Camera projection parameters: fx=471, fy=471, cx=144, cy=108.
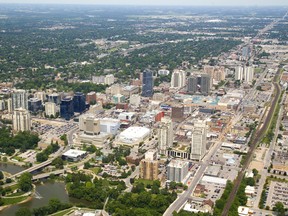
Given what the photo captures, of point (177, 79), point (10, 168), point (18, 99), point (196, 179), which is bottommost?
point (10, 168)

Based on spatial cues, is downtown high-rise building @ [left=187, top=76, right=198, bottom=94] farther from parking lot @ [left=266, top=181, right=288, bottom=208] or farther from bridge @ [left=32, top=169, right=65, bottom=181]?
bridge @ [left=32, top=169, right=65, bottom=181]

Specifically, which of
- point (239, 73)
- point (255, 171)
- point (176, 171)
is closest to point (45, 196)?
point (176, 171)

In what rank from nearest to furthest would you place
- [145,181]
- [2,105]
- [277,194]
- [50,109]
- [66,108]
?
[277,194]
[145,181]
[66,108]
[50,109]
[2,105]

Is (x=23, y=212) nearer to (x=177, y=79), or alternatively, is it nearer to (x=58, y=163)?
(x=58, y=163)

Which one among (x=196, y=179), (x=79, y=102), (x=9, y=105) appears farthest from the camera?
(x=79, y=102)

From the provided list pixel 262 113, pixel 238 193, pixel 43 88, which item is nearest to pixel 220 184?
pixel 238 193

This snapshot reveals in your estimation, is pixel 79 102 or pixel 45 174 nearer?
pixel 45 174

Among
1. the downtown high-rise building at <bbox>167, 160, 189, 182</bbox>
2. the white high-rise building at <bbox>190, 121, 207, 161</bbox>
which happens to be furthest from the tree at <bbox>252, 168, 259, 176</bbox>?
the downtown high-rise building at <bbox>167, 160, 189, 182</bbox>

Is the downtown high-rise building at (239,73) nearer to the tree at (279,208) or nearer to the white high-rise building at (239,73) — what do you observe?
the white high-rise building at (239,73)
